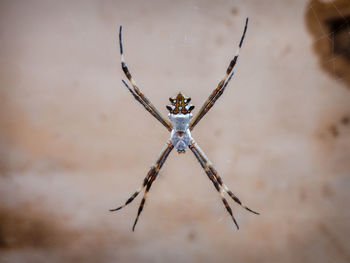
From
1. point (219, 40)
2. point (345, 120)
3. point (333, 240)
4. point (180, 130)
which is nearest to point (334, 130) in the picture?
point (345, 120)

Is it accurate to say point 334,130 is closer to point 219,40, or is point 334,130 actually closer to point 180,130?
point 219,40

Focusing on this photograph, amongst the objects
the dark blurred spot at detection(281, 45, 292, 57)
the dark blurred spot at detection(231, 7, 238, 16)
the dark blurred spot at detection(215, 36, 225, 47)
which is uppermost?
the dark blurred spot at detection(231, 7, 238, 16)

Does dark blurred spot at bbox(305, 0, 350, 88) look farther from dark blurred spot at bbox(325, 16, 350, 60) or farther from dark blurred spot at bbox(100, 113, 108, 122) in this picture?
dark blurred spot at bbox(100, 113, 108, 122)

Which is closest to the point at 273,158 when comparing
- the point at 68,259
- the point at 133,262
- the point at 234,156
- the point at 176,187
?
the point at 234,156

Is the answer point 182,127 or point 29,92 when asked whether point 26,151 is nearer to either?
point 29,92

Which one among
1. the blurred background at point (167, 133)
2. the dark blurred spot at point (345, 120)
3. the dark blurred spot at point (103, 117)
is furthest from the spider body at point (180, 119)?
the dark blurred spot at point (345, 120)

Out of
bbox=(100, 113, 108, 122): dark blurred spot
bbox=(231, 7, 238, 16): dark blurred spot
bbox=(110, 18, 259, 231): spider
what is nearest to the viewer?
bbox=(110, 18, 259, 231): spider

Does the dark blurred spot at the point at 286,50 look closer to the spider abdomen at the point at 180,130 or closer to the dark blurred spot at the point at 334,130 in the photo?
the dark blurred spot at the point at 334,130

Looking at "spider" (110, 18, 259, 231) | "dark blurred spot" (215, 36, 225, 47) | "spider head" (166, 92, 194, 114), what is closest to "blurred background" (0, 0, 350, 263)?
"dark blurred spot" (215, 36, 225, 47)
